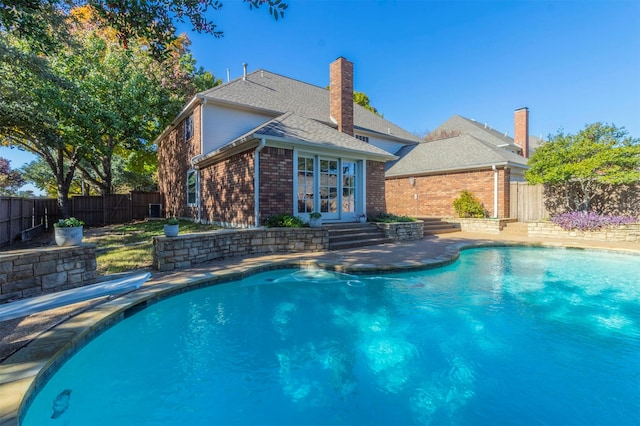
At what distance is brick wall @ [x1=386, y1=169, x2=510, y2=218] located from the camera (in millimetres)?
13758

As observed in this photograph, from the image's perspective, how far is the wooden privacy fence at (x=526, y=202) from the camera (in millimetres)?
13305

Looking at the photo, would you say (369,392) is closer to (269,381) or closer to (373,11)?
(269,381)

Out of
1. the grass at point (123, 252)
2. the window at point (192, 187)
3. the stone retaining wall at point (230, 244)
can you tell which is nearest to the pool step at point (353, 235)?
the stone retaining wall at point (230, 244)

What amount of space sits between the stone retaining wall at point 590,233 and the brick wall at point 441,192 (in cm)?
177

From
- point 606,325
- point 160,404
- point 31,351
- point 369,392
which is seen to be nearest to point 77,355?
point 31,351

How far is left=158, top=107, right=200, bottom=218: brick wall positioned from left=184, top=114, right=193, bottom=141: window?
0.26 metres

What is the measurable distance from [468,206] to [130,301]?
1399cm

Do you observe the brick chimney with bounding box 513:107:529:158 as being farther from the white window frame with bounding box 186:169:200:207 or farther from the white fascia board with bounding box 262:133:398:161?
the white window frame with bounding box 186:169:200:207

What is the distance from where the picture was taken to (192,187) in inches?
556

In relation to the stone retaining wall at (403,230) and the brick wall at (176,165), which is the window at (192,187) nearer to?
the brick wall at (176,165)

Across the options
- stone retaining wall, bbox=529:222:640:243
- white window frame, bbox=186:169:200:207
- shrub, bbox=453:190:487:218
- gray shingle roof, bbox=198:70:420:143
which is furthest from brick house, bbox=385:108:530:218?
white window frame, bbox=186:169:200:207

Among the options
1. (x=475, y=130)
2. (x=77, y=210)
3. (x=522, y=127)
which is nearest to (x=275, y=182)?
(x=77, y=210)

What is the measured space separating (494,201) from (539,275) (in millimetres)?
7662

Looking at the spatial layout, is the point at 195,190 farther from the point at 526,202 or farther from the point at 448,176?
the point at 526,202
